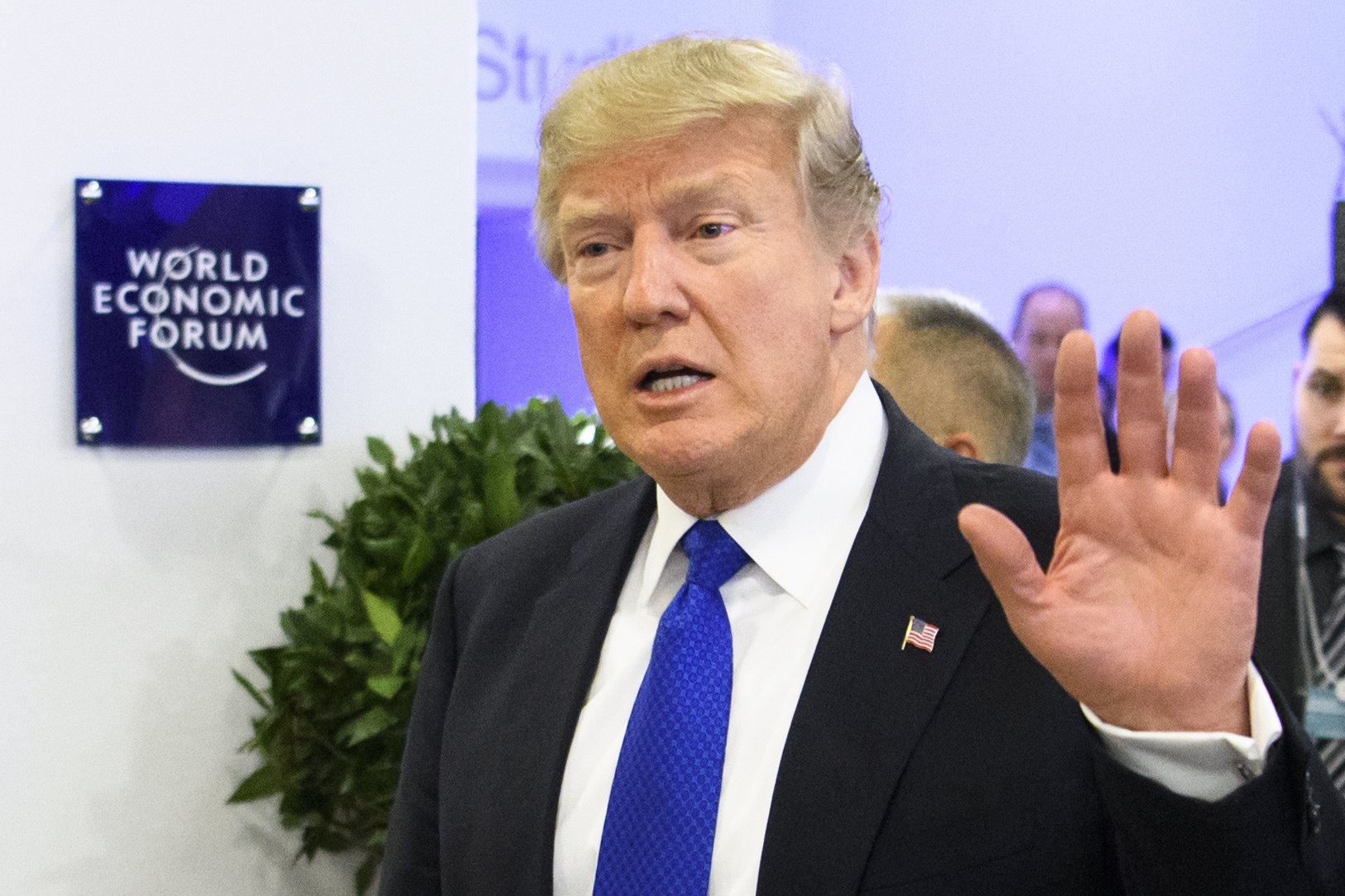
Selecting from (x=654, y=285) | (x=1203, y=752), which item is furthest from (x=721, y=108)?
(x=1203, y=752)

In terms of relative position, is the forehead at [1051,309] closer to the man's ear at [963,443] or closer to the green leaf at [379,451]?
the man's ear at [963,443]

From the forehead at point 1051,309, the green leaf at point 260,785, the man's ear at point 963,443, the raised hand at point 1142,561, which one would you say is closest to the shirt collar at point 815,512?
the raised hand at point 1142,561

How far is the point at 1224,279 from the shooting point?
18.1 feet

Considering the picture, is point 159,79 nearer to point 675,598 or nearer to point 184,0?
point 184,0

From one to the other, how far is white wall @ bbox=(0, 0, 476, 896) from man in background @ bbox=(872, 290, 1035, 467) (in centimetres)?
86

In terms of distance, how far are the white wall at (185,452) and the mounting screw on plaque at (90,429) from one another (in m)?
0.03

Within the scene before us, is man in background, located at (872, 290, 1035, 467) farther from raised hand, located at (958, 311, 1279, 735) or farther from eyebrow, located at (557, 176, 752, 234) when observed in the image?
raised hand, located at (958, 311, 1279, 735)

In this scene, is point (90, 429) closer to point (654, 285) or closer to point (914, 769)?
point (654, 285)

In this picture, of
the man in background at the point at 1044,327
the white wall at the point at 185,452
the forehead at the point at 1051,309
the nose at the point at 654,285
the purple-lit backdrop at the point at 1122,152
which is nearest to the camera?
the nose at the point at 654,285

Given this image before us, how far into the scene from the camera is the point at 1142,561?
1.11 m

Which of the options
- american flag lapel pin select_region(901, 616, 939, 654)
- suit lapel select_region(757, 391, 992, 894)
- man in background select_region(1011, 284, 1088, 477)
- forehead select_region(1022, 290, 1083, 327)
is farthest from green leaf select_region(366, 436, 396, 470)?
forehead select_region(1022, 290, 1083, 327)

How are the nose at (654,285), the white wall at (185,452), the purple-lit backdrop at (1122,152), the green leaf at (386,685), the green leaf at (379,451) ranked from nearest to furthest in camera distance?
1. the nose at (654,285)
2. the green leaf at (386,685)
3. the white wall at (185,452)
4. the green leaf at (379,451)
5. the purple-lit backdrop at (1122,152)

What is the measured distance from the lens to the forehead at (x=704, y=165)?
150 centimetres

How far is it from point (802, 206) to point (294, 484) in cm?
147
